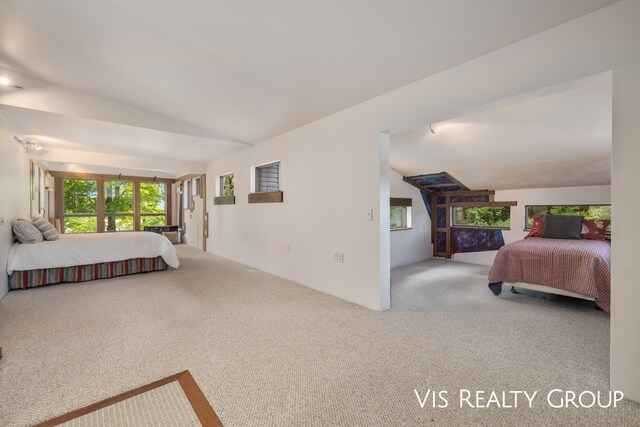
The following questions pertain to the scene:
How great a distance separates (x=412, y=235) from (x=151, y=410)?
5265mm

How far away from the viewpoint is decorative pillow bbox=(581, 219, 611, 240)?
395 cm

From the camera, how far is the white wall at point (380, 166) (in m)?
1.61

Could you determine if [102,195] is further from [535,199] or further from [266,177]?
[535,199]

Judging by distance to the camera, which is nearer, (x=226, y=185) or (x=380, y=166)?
(x=380, y=166)

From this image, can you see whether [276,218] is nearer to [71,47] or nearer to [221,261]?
[221,261]

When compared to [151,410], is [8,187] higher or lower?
higher

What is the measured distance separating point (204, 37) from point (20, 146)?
13.8ft

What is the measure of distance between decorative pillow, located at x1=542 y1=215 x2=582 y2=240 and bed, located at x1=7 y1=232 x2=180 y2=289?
19.5ft

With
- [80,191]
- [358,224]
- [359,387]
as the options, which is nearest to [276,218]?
[358,224]

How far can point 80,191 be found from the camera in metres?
8.04

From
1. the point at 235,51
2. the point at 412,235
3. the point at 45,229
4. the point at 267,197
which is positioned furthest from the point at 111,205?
the point at 412,235

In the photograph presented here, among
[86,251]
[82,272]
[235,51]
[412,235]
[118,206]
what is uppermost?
[235,51]

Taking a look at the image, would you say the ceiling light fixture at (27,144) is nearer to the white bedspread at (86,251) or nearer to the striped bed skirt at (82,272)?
the white bedspread at (86,251)

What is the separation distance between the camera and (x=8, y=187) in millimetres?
3697
